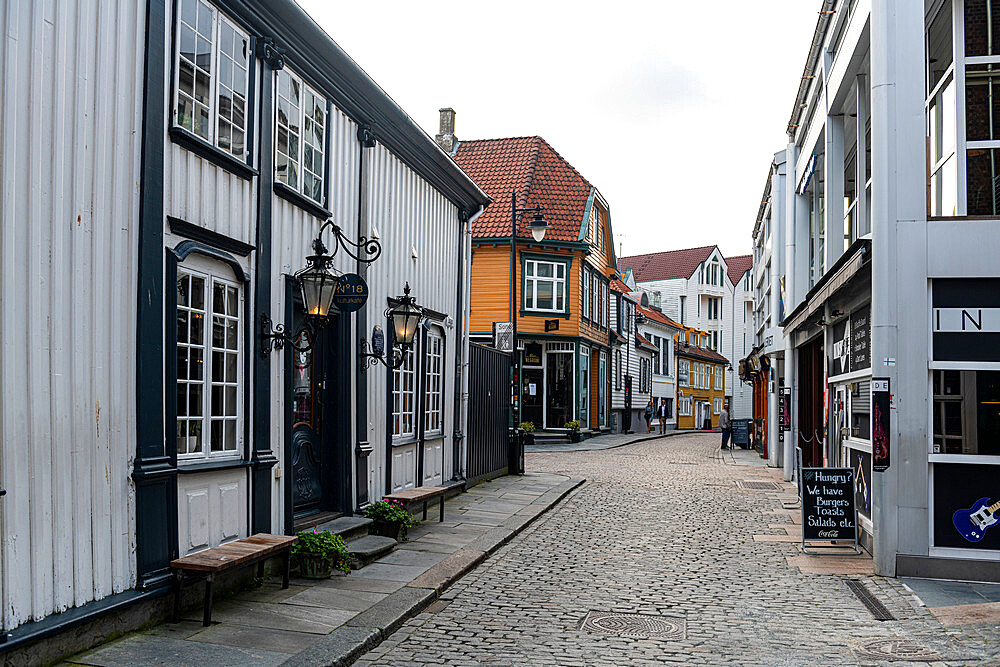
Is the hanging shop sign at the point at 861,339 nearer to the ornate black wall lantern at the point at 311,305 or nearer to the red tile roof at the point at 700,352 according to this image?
the ornate black wall lantern at the point at 311,305

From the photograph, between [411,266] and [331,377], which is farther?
[411,266]

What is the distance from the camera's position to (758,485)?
1911 centimetres

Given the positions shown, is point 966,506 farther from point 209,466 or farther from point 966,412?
point 209,466

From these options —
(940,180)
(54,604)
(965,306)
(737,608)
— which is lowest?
(737,608)

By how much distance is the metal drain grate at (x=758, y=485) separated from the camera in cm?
1847

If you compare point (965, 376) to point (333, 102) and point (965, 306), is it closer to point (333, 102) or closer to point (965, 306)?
point (965, 306)

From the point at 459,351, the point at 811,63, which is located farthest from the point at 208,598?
the point at 811,63

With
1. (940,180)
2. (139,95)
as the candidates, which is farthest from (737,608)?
(139,95)

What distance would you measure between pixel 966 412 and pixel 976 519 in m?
1.05

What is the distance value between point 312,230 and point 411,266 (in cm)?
355

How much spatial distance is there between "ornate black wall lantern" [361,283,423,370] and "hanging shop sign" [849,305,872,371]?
210 inches

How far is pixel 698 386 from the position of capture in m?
60.7

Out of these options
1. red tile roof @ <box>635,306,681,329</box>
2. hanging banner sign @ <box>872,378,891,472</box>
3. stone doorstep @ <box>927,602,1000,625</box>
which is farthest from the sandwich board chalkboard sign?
red tile roof @ <box>635,306,681,329</box>

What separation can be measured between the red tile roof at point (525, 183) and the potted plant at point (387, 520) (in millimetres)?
22101
